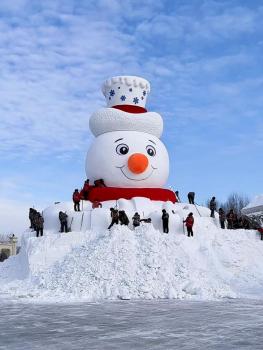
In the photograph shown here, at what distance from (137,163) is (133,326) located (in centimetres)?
1058

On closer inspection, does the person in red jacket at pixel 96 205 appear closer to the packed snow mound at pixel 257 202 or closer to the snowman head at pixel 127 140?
the snowman head at pixel 127 140

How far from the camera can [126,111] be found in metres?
19.6

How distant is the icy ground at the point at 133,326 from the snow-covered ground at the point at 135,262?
1.28m

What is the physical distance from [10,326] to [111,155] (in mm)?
11242

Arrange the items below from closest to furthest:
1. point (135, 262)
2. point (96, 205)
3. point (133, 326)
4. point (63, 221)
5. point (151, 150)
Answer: point (133, 326) < point (135, 262) < point (63, 221) < point (96, 205) < point (151, 150)

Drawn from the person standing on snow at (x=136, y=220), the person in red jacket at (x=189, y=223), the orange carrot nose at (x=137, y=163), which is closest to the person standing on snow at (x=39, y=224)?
the person standing on snow at (x=136, y=220)

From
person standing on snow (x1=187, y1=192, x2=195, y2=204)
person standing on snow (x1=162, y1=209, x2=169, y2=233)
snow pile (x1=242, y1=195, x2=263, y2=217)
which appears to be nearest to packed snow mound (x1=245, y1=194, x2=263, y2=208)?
snow pile (x1=242, y1=195, x2=263, y2=217)

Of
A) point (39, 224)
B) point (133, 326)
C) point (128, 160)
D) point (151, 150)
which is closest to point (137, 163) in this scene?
point (128, 160)

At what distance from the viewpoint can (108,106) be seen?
804 inches

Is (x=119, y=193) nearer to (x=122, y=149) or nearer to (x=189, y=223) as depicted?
(x=122, y=149)

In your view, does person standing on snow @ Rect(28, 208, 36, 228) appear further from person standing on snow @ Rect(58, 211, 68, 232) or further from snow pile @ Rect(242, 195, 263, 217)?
snow pile @ Rect(242, 195, 263, 217)

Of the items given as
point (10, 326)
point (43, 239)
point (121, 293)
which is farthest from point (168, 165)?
point (10, 326)

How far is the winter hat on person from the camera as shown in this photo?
1917 centimetres

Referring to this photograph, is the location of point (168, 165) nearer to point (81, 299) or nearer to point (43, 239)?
point (43, 239)
